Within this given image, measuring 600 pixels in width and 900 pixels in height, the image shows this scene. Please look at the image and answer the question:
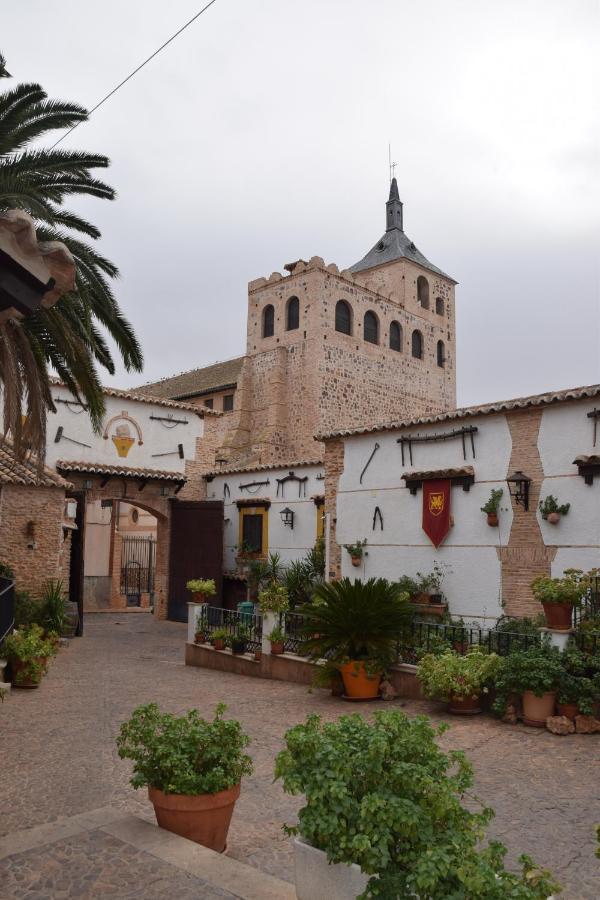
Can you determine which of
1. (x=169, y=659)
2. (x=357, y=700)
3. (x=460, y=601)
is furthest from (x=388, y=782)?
(x=169, y=659)

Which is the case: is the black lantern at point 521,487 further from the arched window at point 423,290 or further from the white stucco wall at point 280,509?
the arched window at point 423,290

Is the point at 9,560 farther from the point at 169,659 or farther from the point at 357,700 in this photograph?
the point at 357,700

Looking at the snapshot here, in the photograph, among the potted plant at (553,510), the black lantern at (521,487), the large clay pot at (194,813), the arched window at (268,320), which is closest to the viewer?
the large clay pot at (194,813)

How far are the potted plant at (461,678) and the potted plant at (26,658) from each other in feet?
19.7

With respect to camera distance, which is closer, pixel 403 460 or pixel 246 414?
pixel 403 460

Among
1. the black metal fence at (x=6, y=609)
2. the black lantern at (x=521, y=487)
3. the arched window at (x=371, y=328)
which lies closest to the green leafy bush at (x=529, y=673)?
the black lantern at (x=521, y=487)

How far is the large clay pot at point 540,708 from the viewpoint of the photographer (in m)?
8.62

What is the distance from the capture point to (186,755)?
4.46 meters

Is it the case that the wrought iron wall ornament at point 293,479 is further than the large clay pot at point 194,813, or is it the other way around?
the wrought iron wall ornament at point 293,479

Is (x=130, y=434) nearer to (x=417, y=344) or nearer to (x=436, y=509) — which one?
(x=436, y=509)

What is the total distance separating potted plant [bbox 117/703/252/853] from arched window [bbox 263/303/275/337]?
29710 millimetres

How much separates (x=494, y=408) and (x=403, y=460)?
88.6 inches

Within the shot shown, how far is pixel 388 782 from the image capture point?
3.54 meters

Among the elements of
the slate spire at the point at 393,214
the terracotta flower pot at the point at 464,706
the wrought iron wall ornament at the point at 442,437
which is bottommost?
the terracotta flower pot at the point at 464,706
